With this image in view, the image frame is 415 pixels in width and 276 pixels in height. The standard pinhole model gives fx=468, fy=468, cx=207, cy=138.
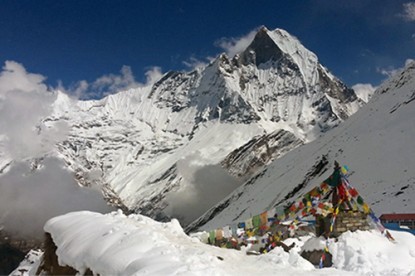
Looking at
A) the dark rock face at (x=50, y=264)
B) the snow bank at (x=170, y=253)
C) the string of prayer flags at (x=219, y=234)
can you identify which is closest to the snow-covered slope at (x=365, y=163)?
the string of prayer flags at (x=219, y=234)

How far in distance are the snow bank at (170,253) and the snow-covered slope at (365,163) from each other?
34.3 metres

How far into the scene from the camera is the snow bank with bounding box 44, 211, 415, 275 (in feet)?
38.1

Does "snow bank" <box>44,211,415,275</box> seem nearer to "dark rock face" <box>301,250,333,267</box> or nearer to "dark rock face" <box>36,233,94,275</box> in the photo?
"dark rock face" <box>301,250,333,267</box>

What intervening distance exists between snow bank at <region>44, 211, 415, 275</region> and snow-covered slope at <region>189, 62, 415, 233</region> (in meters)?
34.3

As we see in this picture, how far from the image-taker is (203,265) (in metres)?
11.5

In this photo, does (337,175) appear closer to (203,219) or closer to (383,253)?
(383,253)

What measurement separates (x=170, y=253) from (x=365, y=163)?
255ft

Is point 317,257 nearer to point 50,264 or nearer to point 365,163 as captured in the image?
point 50,264

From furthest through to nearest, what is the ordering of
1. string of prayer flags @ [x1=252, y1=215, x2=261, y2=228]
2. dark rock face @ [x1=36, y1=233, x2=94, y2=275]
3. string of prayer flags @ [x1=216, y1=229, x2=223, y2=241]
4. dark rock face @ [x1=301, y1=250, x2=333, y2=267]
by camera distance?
string of prayer flags @ [x1=252, y1=215, x2=261, y2=228], string of prayer flags @ [x1=216, y1=229, x2=223, y2=241], dark rock face @ [x1=301, y1=250, x2=333, y2=267], dark rock face @ [x1=36, y1=233, x2=94, y2=275]

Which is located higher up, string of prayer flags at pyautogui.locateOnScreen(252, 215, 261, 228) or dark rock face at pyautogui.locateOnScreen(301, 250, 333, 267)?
string of prayer flags at pyautogui.locateOnScreen(252, 215, 261, 228)

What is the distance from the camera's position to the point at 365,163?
8419 centimetres

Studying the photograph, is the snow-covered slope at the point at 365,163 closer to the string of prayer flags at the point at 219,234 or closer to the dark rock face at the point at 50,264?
the string of prayer flags at the point at 219,234

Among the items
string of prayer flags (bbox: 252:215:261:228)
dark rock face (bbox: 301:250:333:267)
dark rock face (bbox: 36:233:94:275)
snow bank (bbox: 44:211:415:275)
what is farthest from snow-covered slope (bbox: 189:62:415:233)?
dark rock face (bbox: 36:233:94:275)

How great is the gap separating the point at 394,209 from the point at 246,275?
44.7 m
